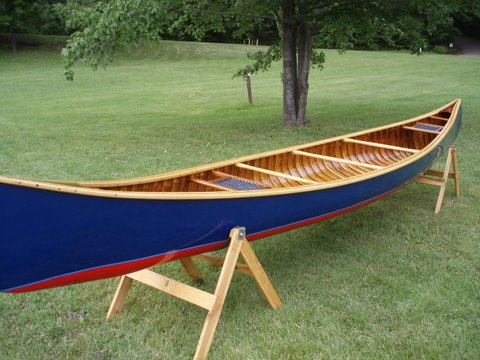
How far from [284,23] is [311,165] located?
20.0ft

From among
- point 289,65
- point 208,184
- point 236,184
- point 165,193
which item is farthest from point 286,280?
point 289,65

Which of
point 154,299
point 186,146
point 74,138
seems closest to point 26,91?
point 74,138

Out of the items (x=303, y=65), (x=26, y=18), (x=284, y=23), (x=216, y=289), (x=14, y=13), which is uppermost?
(x=14, y=13)

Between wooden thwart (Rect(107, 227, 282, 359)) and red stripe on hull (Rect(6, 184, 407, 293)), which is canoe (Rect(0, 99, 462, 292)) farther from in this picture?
wooden thwart (Rect(107, 227, 282, 359))

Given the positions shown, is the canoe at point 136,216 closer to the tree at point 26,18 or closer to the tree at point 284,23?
the tree at point 284,23

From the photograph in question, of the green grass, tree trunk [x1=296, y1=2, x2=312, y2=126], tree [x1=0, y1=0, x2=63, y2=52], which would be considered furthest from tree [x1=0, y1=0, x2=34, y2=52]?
tree trunk [x1=296, y1=2, x2=312, y2=126]

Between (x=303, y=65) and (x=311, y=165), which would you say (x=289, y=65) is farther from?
(x=311, y=165)

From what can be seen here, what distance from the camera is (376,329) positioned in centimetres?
365

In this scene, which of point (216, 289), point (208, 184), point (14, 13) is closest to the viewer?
point (216, 289)

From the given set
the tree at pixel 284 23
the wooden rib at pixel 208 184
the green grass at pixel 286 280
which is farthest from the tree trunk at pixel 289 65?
the wooden rib at pixel 208 184

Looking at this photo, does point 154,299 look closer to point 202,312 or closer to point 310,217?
point 202,312

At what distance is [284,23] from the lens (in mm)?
10969

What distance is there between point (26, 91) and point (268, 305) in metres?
18.7

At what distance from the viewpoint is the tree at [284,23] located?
8789 millimetres
